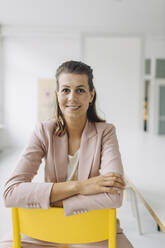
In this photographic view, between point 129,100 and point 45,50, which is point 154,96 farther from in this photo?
point 45,50

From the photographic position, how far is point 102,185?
930 mm

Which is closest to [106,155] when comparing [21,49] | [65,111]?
[65,111]

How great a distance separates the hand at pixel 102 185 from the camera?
0.92 meters

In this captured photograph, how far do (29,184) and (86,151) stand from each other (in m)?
0.32

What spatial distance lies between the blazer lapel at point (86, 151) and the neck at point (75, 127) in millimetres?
36

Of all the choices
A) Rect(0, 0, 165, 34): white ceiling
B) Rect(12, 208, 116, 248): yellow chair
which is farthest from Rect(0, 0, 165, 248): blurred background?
Rect(12, 208, 116, 248): yellow chair

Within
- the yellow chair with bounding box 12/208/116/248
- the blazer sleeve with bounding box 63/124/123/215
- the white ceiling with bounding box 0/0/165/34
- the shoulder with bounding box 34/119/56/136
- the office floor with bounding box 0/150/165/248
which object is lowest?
the office floor with bounding box 0/150/165/248

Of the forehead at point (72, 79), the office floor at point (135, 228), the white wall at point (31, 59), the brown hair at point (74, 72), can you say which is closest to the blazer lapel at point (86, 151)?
the brown hair at point (74, 72)

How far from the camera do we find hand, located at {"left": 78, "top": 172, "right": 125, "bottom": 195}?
0.92 m

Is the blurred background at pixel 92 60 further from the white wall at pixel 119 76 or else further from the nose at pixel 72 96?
the nose at pixel 72 96

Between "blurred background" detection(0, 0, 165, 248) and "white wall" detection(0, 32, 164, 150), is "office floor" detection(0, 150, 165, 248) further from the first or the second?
A: "white wall" detection(0, 32, 164, 150)

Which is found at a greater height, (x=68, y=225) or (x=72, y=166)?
(x=72, y=166)

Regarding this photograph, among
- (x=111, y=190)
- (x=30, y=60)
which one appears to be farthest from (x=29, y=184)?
(x=30, y=60)

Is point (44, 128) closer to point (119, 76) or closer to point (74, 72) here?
point (74, 72)
